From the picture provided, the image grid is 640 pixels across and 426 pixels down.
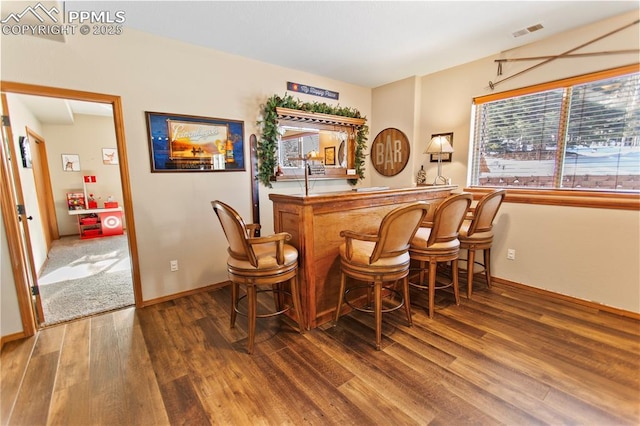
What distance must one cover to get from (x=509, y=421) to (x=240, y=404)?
4.95ft

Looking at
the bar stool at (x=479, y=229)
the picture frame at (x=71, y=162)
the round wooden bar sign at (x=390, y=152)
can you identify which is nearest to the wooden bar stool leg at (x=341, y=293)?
the bar stool at (x=479, y=229)

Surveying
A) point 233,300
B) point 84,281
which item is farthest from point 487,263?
point 84,281

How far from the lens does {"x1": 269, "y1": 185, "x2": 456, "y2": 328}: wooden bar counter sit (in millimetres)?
2334

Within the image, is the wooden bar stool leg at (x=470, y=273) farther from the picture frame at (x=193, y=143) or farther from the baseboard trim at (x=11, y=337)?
the baseboard trim at (x=11, y=337)

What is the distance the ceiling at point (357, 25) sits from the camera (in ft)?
7.77

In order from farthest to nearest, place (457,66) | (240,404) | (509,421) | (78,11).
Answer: (457,66) < (78,11) < (240,404) < (509,421)

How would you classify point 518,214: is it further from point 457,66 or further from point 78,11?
point 78,11

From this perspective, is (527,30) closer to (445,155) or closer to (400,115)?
(445,155)

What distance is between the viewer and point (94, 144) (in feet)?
21.1

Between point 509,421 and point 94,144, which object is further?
point 94,144

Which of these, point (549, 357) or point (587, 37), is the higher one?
point (587, 37)

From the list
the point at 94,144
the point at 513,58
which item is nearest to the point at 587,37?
the point at 513,58

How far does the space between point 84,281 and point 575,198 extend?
5.70 m

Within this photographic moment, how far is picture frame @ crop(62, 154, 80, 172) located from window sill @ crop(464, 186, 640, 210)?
7958 mm
